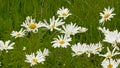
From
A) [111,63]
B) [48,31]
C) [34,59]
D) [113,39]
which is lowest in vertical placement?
[111,63]

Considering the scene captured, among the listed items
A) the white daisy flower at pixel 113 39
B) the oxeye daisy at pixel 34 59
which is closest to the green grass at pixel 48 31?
the oxeye daisy at pixel 34 59

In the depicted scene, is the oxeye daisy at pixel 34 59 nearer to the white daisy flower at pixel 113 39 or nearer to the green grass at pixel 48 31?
the green grass at pixel 48 31

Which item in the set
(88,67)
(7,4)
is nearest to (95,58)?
(88,67)

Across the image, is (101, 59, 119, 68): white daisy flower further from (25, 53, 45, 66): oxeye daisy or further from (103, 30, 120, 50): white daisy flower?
(25, 53, 45, 66): oxeye daisy

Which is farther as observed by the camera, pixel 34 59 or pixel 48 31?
pixel 48 31

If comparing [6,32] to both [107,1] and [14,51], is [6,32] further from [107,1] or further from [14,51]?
[107,1]

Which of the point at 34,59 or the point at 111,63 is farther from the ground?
the point at 34,59

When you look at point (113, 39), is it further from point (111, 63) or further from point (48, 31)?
point (48, 31)

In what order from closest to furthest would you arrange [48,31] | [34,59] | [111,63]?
[111,63] < [34,59] < [48,31]

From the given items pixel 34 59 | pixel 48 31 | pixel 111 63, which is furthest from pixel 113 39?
pixel 48 31

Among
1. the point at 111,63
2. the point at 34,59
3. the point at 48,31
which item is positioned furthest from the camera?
the point at 48,31
